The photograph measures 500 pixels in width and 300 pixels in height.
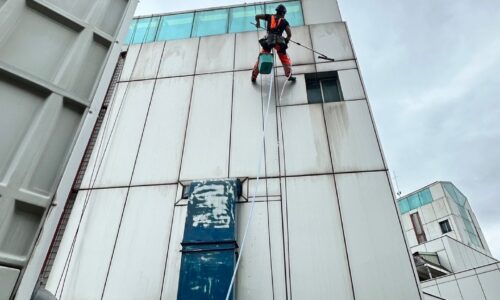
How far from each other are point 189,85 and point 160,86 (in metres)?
0.90

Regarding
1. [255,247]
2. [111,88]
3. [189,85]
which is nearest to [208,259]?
[255,247]

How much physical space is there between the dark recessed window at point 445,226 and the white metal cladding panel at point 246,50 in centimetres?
2759

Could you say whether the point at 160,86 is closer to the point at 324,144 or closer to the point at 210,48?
the point at 210,48

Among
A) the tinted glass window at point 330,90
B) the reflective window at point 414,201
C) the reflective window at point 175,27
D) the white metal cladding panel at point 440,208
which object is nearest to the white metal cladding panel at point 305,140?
the tinted glass window at point 330,90

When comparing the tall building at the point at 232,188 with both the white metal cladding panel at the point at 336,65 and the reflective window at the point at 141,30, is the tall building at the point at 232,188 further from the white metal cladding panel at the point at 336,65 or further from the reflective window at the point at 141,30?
the reflective window at the point at 141,30

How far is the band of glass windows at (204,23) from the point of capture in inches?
407

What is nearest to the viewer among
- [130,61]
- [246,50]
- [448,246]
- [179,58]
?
[246,50]

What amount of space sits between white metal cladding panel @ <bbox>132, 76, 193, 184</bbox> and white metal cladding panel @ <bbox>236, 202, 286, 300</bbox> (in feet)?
6.89

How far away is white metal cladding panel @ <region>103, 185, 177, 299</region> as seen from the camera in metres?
6.01

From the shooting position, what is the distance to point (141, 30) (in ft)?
36.1

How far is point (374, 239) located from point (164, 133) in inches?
221

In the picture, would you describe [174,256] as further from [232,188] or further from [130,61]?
[130,61]

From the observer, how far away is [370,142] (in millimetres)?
7266

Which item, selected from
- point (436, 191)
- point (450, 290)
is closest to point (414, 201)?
point (436, 191)
